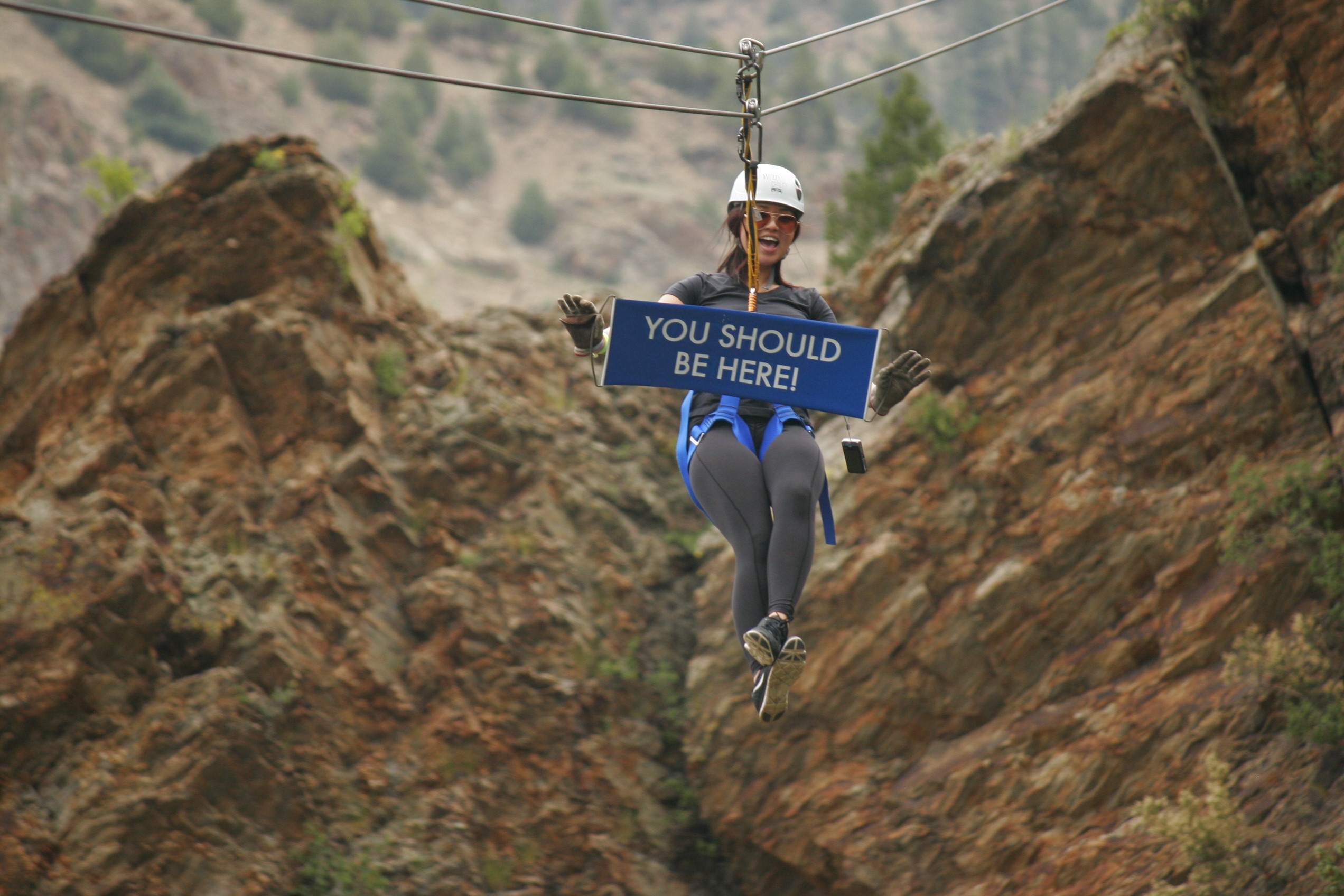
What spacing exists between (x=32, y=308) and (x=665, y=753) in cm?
882

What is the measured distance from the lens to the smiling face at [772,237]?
6121 millimetres

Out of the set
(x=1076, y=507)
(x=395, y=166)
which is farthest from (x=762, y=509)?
(x=395, y=166)

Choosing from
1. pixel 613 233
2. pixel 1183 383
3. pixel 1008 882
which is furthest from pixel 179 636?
pixel 613 233

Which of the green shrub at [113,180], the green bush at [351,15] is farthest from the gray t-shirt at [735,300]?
the green bush at [351,15]

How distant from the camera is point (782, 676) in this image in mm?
5117

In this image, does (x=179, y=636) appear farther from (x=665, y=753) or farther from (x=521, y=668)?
(x=665, y=753)

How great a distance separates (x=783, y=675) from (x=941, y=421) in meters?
6.63

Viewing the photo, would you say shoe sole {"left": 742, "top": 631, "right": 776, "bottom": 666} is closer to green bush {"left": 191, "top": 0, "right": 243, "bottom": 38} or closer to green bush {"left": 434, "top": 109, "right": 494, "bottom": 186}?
green bush {"left": 434, "top": 109, "right": 494, "bottom": 186}

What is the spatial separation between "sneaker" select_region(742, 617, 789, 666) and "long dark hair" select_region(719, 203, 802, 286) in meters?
2.14

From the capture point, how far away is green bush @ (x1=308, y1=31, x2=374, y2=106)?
6431cm

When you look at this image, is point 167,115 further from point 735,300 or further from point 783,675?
point 783,675

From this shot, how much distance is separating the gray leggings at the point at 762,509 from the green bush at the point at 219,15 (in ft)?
210

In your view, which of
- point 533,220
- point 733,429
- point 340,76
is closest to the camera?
point 733,429

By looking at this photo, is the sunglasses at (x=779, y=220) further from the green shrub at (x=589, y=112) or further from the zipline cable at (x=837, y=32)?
the green shrub at (x=589, y=112)
